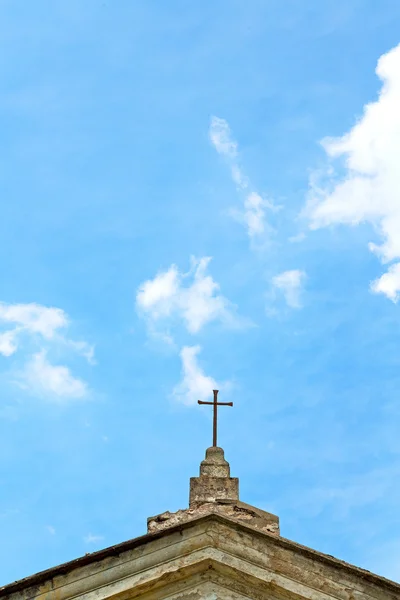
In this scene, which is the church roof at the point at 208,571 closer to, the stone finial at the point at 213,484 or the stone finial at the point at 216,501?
the stone finial at the point at 216,501

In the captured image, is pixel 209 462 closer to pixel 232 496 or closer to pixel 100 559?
pixel 232 496

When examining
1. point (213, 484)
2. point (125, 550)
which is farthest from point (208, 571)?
point (213, 484)

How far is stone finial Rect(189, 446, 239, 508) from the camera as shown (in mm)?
10789

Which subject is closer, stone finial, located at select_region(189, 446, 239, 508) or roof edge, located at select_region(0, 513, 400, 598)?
roof edge, located at select_region(0, 513, 400, 598)

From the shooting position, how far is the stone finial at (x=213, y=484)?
10789 mm

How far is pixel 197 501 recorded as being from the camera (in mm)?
10703

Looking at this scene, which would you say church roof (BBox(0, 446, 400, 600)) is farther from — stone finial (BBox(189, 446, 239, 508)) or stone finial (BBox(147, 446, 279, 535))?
stone finial (BBox(189, 446, 239, 508))

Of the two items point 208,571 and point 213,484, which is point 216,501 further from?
point 208,571

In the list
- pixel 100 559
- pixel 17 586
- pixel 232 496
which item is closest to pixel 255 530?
pixel 100 559

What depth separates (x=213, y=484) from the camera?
431 inches

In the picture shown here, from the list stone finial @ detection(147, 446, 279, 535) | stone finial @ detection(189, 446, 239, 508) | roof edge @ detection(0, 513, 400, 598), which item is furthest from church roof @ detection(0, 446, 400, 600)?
stone finial @ detection(189, 446, 239, 508)

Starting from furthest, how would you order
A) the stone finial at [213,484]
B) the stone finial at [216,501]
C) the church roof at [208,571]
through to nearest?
the stone finial at [213,484], the stone finial at [216,501], the church roof at [208,571]

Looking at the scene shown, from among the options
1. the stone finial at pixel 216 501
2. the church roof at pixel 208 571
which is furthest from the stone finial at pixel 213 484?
the church roof at pixel 208 571

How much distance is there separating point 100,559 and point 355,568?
238cm
